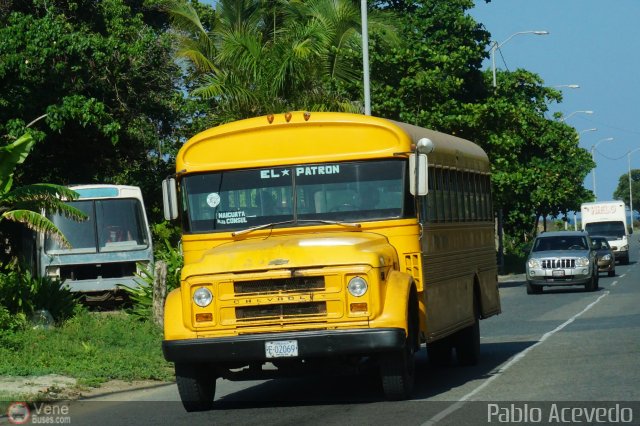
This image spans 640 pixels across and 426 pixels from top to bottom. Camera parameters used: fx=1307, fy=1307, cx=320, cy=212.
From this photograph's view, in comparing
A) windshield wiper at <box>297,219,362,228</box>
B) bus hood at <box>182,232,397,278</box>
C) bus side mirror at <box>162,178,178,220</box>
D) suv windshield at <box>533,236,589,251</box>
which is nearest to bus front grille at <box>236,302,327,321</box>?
bus hood at <box>182,232,397,278</box>

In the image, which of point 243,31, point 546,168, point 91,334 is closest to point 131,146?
point 243,31

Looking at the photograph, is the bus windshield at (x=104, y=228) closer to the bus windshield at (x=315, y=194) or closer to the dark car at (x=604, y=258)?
the bus windshield at (x=315, y=194)

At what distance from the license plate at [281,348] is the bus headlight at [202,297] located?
70 cm

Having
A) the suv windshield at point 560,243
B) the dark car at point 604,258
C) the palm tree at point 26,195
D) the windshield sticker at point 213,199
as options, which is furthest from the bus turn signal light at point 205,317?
the dark car at point 604,258

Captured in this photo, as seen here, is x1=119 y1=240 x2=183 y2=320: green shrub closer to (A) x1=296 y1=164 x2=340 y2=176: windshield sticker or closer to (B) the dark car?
(A) x1=296 y1=164 x2=340 y2=176: windshield sticker

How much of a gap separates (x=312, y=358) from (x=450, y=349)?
491cm

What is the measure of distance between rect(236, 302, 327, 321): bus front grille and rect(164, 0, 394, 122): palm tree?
20.3 meters

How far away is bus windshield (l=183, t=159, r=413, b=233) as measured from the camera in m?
13.2

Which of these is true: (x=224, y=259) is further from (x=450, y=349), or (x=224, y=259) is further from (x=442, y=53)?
(x=442, y=53)

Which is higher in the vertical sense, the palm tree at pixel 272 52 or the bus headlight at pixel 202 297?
the palm tree at pixel 272 52

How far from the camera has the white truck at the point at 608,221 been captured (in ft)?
206

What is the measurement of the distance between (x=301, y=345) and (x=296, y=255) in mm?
834

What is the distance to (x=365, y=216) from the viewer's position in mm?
13148

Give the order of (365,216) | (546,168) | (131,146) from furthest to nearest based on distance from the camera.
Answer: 1. (546,168)
2. (131,146)
3. (365,216)
